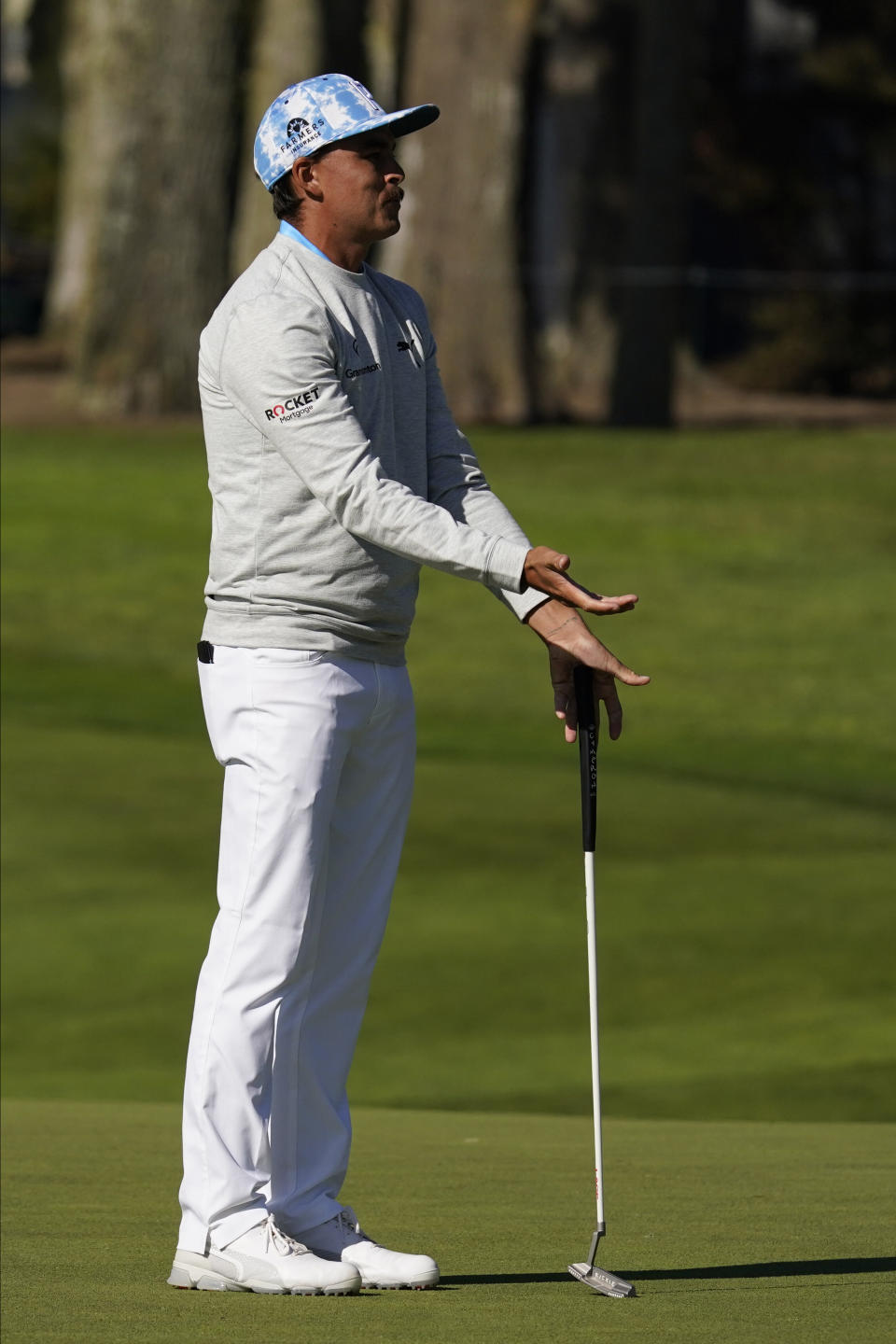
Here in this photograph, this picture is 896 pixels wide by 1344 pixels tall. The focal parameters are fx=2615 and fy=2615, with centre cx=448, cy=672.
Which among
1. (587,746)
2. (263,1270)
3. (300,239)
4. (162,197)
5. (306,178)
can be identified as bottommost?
(263,1270)

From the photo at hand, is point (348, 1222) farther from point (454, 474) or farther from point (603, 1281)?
point (454, 474)

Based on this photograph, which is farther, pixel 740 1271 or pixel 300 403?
pixel 740 1271

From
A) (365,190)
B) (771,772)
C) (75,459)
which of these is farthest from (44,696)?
(365,190)

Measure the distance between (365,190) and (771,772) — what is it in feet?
34.1

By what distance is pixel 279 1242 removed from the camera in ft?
14.4

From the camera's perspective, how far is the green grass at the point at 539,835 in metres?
8.70

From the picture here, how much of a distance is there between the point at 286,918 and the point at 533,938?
568 centimetres

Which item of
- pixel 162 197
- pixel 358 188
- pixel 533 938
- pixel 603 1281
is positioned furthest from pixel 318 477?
pixel 162 197

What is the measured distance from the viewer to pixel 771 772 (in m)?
14.6

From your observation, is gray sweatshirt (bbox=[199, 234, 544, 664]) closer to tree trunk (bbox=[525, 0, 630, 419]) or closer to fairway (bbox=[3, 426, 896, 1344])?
fairway (bbox=[3, 426, 896, 1344])

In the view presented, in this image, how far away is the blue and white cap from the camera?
4.43 m

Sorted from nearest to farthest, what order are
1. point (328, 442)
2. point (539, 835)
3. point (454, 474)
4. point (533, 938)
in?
point (328, 442), point (454, 474), point (533, 938), point (539, 835)

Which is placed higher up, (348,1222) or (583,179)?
(583,179)

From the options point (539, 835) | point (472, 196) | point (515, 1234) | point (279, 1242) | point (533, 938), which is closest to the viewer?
point (279, 1242)
